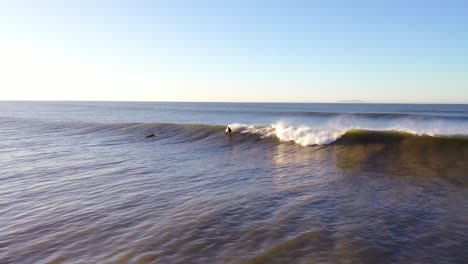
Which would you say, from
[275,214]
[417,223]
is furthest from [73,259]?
[417,223]

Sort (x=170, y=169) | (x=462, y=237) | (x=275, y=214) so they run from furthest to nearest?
(x=170, y=169) < (x=275, y=214) < (x=462, y=237)

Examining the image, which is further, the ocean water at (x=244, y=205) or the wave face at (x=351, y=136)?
the wave face at (x=351, y=136)

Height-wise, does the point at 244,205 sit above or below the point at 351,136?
below

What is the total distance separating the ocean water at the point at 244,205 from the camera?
5.32 m

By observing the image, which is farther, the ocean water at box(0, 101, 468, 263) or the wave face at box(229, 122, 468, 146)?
the wave face at box(229, 122, 468, 146)

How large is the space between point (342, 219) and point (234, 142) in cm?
1367

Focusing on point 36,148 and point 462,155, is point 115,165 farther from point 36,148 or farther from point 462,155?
point 462,155

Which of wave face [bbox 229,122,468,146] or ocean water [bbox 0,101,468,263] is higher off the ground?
wave face [bbox 229,122,468,146]

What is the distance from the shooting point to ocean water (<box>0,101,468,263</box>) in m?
5.32

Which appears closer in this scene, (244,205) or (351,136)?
(244,205)

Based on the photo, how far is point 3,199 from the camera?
28.2 feet

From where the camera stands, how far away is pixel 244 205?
774 cm

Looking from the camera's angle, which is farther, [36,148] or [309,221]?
[36,148]

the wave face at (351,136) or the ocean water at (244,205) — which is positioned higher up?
the wave face at (351,136)
